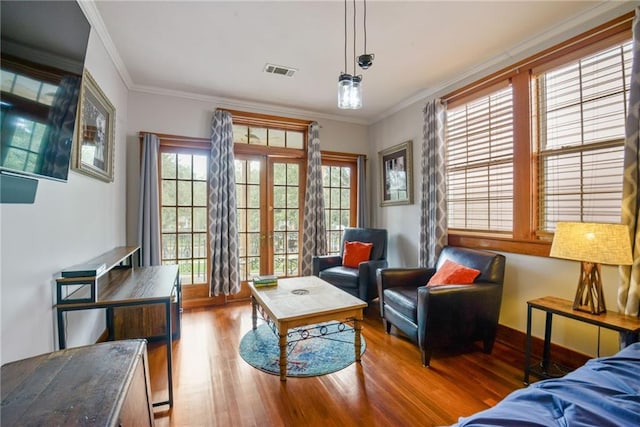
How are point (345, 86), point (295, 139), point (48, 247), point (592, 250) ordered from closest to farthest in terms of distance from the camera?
1. point (48, 247)
2. point (592, 250)
3. point (345, 86)
4. point (295, 139)

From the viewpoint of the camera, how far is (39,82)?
1.10 m

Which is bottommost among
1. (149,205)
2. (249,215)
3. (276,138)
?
(249,215)

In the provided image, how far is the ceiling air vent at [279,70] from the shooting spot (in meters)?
2.94

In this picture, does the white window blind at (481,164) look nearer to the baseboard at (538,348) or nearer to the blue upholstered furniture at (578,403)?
the baseboard at (538,348)

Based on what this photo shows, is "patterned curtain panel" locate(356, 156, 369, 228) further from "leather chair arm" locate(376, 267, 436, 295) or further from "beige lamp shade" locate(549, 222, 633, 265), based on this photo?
"beige lamp shade" locate(549, 222, 633, 265)

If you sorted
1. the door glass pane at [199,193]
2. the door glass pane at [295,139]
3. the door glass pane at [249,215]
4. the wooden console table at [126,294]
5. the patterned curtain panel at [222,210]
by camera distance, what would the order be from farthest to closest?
the door glass pane at [295,139]
the door glass pane at [249,215]
the door glass pane at [199,193]
the patterned curtain panel at [222,210]
the wooden console table at [126,294]

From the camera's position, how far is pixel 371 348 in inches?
100

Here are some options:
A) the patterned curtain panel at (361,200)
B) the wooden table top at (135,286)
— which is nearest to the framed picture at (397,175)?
the patterned curtain panel at (361,200)

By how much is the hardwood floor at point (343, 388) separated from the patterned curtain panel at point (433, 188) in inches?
43.7

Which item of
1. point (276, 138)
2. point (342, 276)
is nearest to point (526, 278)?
point (342, 276)

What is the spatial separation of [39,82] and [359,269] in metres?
2.95

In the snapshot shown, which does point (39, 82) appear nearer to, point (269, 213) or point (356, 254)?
point (269, 213)

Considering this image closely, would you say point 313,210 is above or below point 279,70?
below

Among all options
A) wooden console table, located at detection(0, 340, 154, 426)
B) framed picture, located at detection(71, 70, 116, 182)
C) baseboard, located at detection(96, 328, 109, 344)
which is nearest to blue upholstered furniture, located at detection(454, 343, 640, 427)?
wooden console table, located at detection(0, 340, 154, 426)
